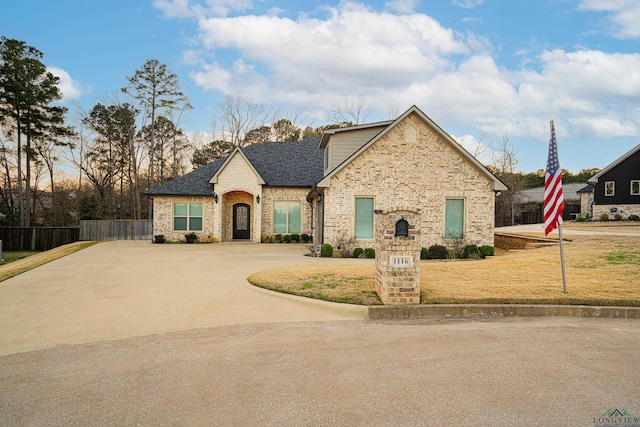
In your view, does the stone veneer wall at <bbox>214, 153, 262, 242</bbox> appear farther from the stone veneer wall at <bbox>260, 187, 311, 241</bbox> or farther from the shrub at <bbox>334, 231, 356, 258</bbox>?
the shrub at <bbox>334, 231, 356, 258</bbox>

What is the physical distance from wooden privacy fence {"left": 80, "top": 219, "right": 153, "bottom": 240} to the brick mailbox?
24222mm

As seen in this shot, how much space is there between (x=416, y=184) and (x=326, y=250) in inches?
196

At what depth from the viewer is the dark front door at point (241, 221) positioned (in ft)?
84.1

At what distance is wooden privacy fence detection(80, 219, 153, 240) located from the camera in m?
27.0

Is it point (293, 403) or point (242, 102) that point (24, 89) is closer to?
point (242, 102)

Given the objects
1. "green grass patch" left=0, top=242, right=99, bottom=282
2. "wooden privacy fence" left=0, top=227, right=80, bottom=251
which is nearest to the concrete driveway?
"green grass patch" left=0, top=242, right=99, bottom=282

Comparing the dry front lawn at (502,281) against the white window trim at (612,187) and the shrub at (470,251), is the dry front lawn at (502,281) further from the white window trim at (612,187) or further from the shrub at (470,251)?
the white window trim at (612,187)

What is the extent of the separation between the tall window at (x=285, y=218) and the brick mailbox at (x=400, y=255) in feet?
56.7

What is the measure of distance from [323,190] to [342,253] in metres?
2.88

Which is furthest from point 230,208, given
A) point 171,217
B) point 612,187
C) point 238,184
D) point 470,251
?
point 612,187

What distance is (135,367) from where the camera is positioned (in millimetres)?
4965

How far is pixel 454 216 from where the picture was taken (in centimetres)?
1797

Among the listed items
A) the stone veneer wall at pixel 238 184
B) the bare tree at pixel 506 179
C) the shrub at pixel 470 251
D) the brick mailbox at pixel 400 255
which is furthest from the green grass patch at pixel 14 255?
the bare tree at pixel 506 179

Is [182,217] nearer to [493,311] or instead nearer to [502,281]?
[502,281]
